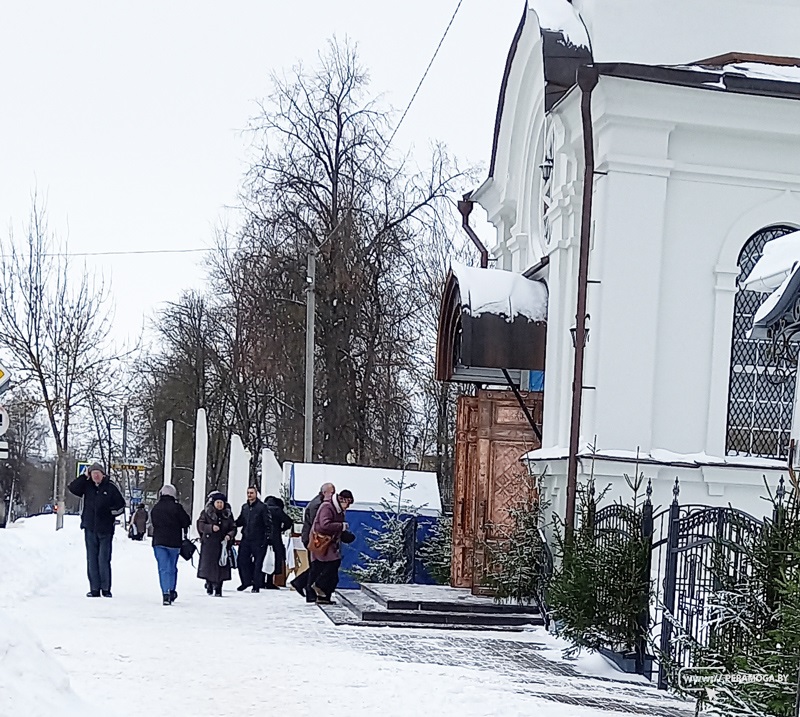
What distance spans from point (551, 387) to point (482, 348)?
904 millimetres

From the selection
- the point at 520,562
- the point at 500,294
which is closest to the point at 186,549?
the point at 520,562

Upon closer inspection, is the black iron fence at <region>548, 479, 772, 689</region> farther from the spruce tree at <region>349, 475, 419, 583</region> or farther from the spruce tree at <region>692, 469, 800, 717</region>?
the spruce tree at <region>349, 475, 419, 583</region>

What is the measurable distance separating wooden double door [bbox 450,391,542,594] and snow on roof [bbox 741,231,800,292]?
654 cm

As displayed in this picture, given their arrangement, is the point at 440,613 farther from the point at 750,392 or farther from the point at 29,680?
the point at 29,680

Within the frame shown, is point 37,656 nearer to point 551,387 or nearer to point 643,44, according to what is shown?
point 551,387

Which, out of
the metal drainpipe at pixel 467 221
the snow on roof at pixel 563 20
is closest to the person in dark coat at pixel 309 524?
the metal drainpipe at pixel 467 221

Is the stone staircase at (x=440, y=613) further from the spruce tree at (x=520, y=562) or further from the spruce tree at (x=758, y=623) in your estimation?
the spruce tree at (x=758, y=623)

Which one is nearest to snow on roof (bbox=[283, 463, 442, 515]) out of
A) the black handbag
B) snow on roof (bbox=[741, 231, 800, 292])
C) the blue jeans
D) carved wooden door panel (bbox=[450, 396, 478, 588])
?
carved wooden door panel (bbox=[450, 396, 478, 588])

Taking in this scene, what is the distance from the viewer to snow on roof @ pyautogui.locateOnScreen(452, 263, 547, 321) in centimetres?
1325

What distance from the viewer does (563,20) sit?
41.2 ft

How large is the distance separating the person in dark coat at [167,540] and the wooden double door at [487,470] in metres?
3.28

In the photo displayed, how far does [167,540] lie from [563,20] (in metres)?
7.38

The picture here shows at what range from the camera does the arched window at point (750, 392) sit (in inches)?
487

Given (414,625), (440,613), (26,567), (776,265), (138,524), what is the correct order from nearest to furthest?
(776,265), (414,625), (440,613), (26,567), (138,524)
